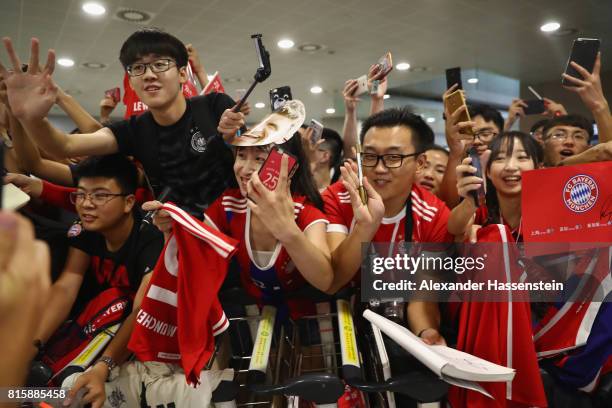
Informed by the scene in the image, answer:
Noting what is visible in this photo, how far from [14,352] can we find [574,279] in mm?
1216

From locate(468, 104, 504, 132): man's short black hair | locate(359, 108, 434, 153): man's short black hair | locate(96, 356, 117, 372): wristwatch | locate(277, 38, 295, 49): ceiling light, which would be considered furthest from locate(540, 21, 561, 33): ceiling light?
locate(96, 356, 117, 372): wristwatch

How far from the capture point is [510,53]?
5586mm

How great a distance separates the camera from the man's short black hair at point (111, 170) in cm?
138

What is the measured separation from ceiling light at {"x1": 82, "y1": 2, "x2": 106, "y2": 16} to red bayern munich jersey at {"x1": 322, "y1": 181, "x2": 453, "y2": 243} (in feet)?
12.4

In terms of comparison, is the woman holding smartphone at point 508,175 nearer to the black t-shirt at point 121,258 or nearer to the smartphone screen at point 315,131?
the smartphone screen at point 315,131

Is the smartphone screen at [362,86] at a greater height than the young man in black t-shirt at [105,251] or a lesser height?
greater

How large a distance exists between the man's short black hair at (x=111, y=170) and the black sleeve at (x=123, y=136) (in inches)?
1.7

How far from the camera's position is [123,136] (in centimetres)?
145

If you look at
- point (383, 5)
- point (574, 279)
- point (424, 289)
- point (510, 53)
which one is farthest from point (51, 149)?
point (510, 53)

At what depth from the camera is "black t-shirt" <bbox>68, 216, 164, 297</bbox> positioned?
1.33m

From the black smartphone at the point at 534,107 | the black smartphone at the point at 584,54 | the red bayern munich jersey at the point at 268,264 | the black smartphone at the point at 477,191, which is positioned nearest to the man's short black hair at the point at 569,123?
the black smartphone at the point at 584,54

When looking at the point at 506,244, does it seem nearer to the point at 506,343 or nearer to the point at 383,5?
the point at 506,343

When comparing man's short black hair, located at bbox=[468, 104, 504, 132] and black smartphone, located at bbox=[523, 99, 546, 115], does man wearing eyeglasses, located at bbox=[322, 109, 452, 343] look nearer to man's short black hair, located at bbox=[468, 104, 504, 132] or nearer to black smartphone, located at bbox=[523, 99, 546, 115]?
man's short black hair, located at bbox=[468, 104, 504, 132]

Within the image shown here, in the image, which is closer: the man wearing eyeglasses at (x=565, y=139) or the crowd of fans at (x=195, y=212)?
the crowd of fans at (x=195, y=212)
